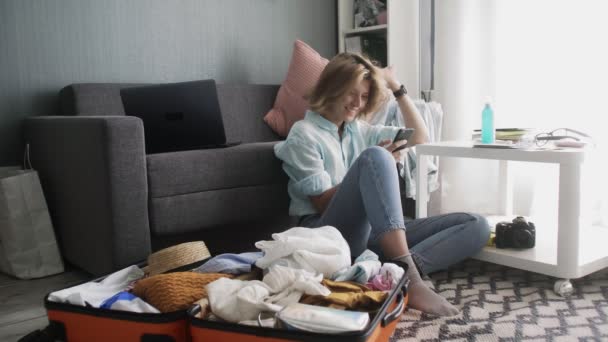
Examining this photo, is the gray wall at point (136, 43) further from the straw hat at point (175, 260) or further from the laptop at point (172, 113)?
the straw hat at point (175, 260)

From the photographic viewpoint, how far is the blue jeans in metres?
1.41

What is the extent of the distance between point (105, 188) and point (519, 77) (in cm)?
209

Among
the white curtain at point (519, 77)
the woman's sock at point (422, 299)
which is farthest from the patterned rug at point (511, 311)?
the white curtain at point (519, 77)

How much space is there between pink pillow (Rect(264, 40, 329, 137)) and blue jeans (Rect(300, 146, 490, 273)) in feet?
3.41

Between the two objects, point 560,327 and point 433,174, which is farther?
point 433,174

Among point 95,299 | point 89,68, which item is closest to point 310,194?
point 95,299

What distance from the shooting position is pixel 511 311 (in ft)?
4.72

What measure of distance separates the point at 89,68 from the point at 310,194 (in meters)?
1.34

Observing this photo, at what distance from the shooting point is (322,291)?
1059 millimetres

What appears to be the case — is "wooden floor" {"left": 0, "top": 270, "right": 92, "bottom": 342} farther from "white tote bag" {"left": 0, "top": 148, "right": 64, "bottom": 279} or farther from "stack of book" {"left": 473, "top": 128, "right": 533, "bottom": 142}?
"stack of book" {"left": 473, "top": 128, "right": 533, "bottom": 142}

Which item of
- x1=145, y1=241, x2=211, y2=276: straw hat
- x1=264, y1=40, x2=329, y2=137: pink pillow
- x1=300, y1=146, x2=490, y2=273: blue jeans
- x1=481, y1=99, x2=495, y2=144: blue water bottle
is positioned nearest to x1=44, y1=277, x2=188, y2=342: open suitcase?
x1=145, y1=241, x2=211, y2=276: straw hat

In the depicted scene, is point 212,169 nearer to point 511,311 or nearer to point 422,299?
point 422,299

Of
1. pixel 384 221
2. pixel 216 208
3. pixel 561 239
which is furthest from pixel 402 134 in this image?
pixel 216 208

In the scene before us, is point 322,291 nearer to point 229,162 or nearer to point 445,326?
point 445,326
